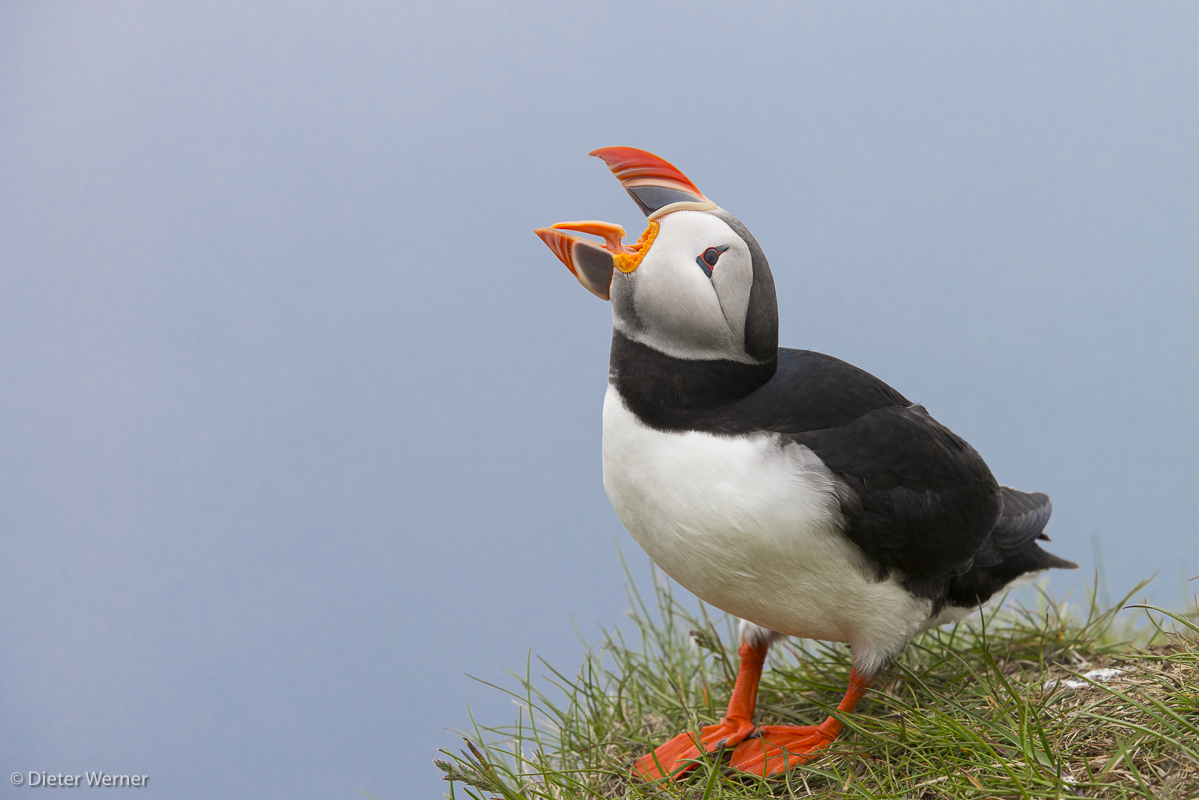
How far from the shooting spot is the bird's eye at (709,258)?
237 centimetres

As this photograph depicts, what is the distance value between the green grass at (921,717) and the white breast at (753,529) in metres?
0.28

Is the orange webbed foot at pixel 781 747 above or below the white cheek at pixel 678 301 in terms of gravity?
below

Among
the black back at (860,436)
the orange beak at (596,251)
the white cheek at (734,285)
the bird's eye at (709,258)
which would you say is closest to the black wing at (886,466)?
the black back at (860,436)

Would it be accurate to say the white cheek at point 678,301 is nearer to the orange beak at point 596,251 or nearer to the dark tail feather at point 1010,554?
the orange beak at point 596,251

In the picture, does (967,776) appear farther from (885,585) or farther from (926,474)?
(926,474)

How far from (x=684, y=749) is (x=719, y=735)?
116 millimetres

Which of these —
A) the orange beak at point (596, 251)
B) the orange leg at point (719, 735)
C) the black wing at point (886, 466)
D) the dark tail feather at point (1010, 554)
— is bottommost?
the orange leg at point (719, 735)

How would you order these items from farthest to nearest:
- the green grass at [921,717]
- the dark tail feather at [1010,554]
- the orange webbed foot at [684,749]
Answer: the dark tail feather at [1010,554]
the orange webbed foot at [684,749]
the green grass at [921,717]

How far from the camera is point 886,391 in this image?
2.71 m

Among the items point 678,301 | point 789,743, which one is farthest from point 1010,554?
point 678,301

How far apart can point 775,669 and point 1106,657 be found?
3.76 ft

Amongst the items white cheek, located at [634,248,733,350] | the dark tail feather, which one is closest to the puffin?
white cheek, located at [634,248,733,350]

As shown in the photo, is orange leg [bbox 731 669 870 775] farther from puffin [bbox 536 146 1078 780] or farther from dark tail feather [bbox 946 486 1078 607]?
dark tail feather [bbox 946 486 1078 607]

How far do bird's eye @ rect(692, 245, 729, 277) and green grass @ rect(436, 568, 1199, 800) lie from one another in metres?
1.26
